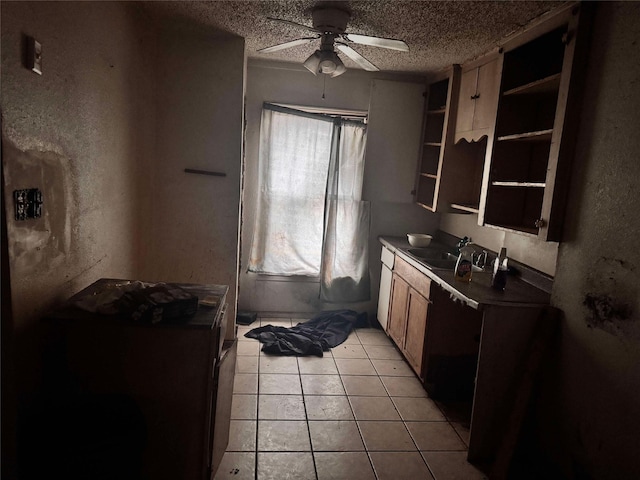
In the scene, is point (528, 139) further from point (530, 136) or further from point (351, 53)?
point (351, 53)

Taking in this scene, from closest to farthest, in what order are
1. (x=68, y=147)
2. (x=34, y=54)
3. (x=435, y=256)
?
(x=34, y=54), (x=68, y=147), (x=435, y=256)

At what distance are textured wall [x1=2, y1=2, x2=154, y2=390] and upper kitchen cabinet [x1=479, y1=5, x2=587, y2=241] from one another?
7.75 feet

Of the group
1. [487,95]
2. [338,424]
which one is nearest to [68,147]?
[338,424]

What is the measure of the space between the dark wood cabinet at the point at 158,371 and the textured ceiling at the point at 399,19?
75.6 inches

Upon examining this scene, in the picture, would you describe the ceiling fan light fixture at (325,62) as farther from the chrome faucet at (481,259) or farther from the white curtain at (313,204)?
the chrome faucet at (481,259)

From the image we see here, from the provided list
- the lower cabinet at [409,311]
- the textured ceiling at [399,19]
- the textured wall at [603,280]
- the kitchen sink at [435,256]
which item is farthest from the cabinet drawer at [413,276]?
the textured ceiling at [399,19]

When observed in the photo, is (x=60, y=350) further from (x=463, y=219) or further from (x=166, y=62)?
(x=463, y=219)

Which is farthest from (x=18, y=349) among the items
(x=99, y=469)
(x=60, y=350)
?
(x=99, y=469)

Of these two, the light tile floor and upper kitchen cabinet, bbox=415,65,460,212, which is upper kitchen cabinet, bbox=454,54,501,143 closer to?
upper kitchen cabinet, bbox=415,65,460,212

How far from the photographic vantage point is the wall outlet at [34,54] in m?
1.48

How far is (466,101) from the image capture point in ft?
11.1

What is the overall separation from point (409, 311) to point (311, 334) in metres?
0.99

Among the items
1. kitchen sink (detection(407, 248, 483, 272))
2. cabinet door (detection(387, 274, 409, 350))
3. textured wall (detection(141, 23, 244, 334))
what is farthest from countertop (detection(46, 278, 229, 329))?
kitchen sink (detection(407, 248, 483, 272))

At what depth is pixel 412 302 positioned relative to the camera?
10.9 feet
